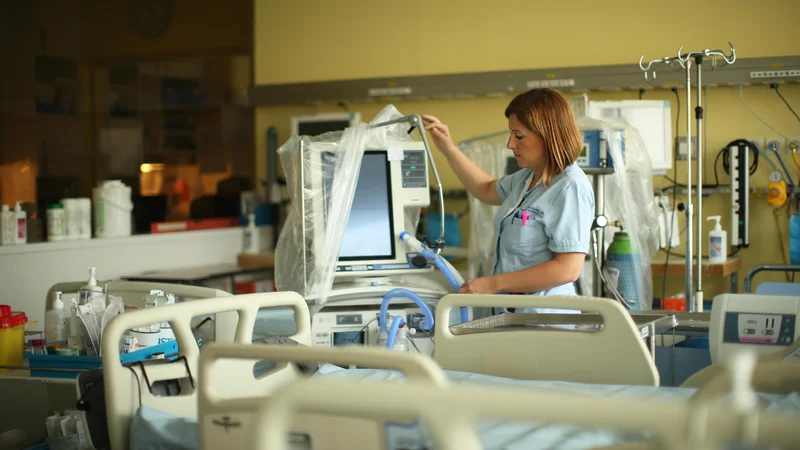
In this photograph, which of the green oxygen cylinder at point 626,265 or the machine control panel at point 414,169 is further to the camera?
the green oxygen cylinder at point 626,265

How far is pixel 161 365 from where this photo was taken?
1.68 metres

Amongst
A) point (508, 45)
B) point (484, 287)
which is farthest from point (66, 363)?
point (508, 45)

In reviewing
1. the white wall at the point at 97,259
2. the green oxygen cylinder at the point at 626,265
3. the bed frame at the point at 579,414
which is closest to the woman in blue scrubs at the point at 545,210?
the green oxygen cylinder at the point at 626,265

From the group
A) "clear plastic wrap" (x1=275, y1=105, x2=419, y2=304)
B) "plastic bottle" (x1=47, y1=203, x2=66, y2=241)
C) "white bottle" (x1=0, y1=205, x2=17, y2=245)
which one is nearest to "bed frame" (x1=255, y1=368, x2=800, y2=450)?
"clear plastic wrap" (x1=275, y1=105, x2=419, y2=304)

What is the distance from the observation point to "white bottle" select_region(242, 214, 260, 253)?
487 centimetres

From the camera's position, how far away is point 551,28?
4766mm

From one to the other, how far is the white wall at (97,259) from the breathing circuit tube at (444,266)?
1504 mm

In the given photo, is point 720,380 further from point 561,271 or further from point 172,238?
point 172,238

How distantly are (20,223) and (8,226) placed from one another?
6 centimetres

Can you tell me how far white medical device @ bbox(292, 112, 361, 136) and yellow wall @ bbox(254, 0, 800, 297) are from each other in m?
0.31

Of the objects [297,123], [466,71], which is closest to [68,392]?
[297,123]

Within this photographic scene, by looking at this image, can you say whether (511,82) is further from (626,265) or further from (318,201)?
(318,201)

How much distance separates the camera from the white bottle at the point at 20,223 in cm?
345

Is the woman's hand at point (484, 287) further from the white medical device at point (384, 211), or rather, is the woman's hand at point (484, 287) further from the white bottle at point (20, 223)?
the white bottle at point (20, 223)
